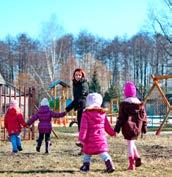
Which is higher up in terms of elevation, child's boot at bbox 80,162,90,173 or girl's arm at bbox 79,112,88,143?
girl's arm at bbox 79,112,88,143

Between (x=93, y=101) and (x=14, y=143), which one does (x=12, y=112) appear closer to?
(x=14, y=143)

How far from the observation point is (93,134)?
7434mm

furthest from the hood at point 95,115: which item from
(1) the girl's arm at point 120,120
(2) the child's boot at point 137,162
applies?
(2) the child's boot at point 137,162

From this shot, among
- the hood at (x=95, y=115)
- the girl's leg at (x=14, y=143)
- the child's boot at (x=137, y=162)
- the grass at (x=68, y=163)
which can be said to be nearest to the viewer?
the grass at (x=68, y=163)

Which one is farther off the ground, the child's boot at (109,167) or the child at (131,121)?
the child at (131,121)

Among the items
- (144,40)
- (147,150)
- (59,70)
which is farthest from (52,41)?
(147,150)

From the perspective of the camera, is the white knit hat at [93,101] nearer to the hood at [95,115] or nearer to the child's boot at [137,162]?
the hood at [95,115]

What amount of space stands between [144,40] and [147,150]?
64.4 meters

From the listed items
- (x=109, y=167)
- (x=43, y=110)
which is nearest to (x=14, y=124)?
(x=43, y=110)

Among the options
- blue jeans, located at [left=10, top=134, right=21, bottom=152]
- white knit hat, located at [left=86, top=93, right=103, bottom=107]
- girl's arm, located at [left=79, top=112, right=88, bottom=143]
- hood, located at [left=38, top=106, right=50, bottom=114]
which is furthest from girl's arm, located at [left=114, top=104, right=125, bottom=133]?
blue jeans, located at [left=10, top=134, right=21, bottom=152]

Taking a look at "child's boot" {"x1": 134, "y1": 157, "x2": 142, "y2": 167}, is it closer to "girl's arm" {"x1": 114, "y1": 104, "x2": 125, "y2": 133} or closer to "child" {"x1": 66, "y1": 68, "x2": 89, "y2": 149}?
"girl's arm" {"x1": 114, "y1": 104, "x2": 125, "y2": 133}

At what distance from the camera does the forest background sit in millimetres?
65188

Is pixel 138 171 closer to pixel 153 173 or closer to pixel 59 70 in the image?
pixel 153 173

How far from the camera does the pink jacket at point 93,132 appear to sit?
7369 mm
